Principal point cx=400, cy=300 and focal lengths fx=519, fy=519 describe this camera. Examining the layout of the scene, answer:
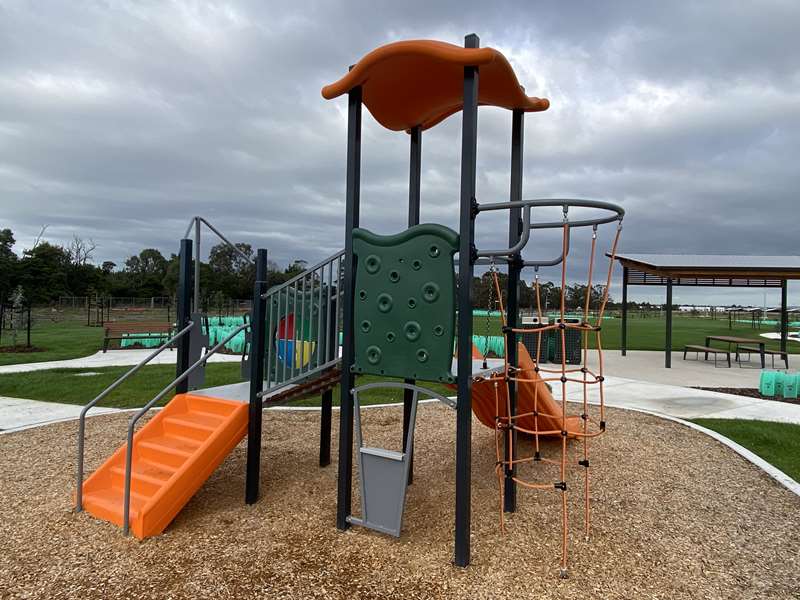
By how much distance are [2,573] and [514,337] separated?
3977 millimetres

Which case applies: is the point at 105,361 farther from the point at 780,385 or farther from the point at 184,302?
the point at 780,385

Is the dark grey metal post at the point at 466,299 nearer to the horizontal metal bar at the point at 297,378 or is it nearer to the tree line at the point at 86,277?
the horizontal metal bar at the point at 297,378

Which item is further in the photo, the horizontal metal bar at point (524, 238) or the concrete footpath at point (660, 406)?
the concrete footpath at point (660, 406)

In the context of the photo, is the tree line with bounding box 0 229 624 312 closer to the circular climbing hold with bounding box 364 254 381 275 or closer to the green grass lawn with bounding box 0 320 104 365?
the green grass lawn with bounding box 0 320 104 365

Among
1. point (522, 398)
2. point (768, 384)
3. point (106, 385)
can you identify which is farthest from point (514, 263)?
point (106, 385)

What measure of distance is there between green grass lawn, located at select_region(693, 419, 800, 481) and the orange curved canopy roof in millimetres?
4654

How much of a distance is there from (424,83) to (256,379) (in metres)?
2.81

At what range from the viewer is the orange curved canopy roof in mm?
3502

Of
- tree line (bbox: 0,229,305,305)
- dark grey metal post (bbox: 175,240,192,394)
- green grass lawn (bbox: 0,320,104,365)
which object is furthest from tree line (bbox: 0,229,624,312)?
dark grey metal post (bbox: 175,240,192,394)

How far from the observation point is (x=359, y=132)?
4.12 meters

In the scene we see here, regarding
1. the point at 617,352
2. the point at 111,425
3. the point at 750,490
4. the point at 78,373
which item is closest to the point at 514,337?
the point at 750,490

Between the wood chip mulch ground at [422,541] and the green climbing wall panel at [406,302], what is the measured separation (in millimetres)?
1282

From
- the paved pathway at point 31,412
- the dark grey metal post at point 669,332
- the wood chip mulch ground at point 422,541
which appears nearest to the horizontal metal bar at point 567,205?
the wood chip mulch ground at point 422,541

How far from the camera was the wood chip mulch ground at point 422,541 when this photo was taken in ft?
10.5
